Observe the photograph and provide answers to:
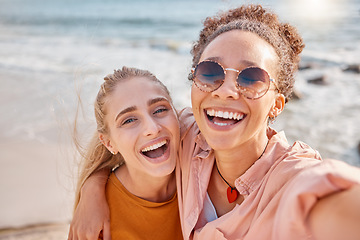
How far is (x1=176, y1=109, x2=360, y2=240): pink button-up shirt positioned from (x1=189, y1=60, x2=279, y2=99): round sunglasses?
429 mm

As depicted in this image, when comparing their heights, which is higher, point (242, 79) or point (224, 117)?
point (242, 79)

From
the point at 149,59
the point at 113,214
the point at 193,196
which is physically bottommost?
the point at 113,214

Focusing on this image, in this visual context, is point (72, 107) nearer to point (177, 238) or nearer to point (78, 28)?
point (177, 238)

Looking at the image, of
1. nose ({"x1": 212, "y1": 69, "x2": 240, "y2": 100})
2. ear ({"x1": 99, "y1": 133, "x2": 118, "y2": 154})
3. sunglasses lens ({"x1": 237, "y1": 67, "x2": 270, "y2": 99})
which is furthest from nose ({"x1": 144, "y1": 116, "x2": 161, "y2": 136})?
sunglasses lens ({"x1": 237, "y1": 67, "x2": 270, "y2": 99})

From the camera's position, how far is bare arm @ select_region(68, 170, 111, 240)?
2.81 m

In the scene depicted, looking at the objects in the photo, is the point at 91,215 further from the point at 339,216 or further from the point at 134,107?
the point at 339,216

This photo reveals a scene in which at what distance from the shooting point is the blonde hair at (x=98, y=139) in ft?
9.79

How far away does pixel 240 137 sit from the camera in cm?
237

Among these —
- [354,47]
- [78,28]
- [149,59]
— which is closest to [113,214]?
[149,59]

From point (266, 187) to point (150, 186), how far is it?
1.23 metres

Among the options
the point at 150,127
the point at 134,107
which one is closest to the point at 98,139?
the point at 134,107

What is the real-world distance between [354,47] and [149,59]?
750 cm

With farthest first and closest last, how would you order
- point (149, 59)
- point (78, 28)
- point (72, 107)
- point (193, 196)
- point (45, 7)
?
point (45, 7), point (78, 28), point (149, 59), point (72, 107), point (193, 196)

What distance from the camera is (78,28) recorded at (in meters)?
19.2
